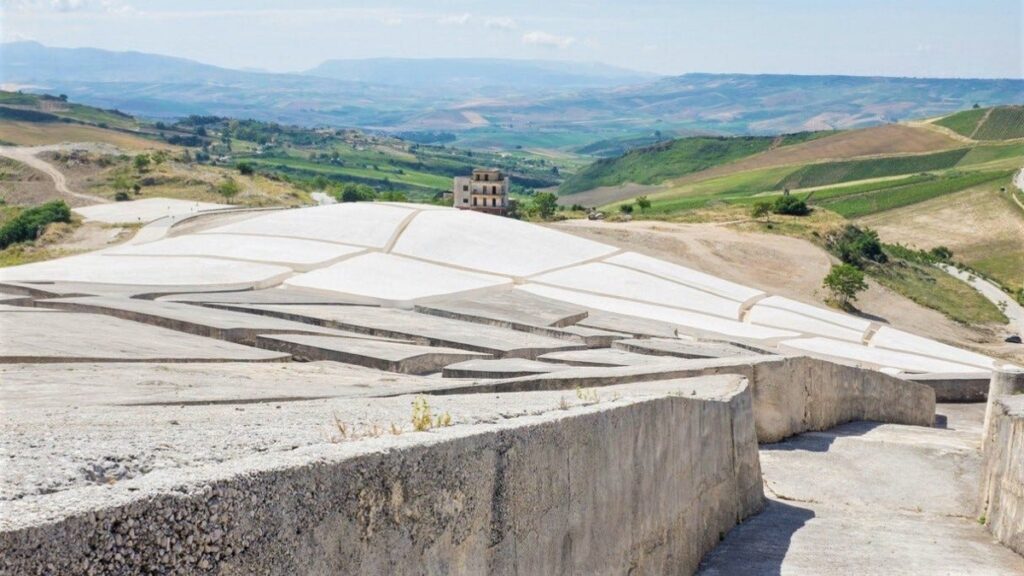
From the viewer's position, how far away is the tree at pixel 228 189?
75125mm

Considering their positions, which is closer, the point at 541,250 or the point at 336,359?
the point at 336,359

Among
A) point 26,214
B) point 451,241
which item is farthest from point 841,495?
point 26,214

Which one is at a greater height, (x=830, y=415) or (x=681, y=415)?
(x=681, y=415)

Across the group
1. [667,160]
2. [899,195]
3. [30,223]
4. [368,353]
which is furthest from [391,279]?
[667,160]

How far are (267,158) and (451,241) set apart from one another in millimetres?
142355

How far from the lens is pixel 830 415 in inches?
642

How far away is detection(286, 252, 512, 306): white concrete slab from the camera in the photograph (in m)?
34.4

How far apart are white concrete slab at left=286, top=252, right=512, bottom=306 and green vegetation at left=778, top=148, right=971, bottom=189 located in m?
98.7

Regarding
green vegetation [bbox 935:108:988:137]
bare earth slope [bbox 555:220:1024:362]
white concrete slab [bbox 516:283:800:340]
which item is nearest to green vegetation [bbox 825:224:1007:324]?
bare earth slope [bbox 555:220:1024:362]

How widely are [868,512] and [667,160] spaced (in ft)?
582

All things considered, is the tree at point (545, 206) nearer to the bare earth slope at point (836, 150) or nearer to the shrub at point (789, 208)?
the shrub at point (789, 208)

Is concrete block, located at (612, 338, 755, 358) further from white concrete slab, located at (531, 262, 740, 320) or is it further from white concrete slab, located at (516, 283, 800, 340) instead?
white concrete slab, located at (531, 262, 740, 320)

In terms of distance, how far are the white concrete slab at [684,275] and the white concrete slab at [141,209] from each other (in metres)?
26.1

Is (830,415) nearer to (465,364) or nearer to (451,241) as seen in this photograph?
(465,364)
